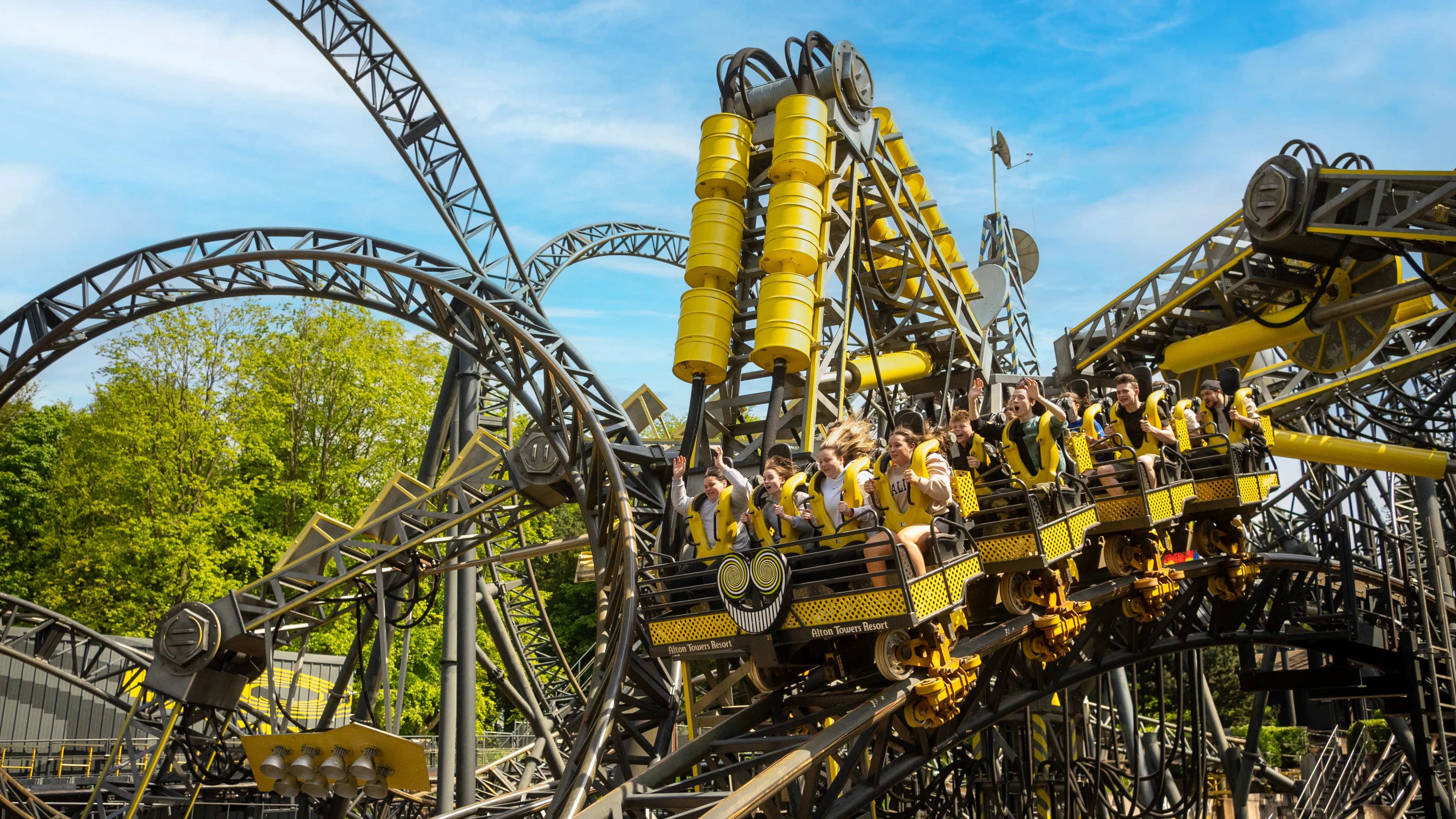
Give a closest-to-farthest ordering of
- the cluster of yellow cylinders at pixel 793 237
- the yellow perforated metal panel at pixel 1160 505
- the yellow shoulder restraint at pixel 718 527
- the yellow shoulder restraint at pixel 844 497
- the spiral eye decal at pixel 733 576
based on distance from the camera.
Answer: the spiral eye decal at pixel 733 576, the yellow shoulder restraint at pixel 844 497, the yellow shoulder restraint at pixel 718 527, the yellow perforated metal panel at pixel 1160 505, the cluster of yellow cylinders at pixel 793 237

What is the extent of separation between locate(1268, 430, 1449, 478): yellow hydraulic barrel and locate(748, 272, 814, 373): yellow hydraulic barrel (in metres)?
7.79

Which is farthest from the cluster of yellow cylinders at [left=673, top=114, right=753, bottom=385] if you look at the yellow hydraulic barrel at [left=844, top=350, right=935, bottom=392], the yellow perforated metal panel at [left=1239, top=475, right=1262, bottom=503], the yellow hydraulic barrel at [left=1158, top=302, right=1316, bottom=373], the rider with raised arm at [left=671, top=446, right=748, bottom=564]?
the yellow hydraulic barrel at [left=1158, top=302, right=1316, bottom=373]

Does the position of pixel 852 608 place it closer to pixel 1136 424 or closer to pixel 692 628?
pixel 692 628

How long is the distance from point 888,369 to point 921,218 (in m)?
2.16

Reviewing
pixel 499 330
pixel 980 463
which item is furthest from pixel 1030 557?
pixel 499 330

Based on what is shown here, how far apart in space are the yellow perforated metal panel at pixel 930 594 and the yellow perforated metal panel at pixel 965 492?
3.03 feet

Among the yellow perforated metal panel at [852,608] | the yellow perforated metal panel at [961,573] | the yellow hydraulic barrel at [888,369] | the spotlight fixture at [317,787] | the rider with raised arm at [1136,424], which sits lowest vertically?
the spotlight fixture at [317,787]

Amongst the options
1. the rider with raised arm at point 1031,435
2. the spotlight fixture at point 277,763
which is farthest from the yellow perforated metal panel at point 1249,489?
the spotlight fixture at point 277,763

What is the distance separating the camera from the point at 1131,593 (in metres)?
12.1

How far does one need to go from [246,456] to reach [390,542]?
12.5 metres

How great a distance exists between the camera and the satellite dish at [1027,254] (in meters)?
22.0

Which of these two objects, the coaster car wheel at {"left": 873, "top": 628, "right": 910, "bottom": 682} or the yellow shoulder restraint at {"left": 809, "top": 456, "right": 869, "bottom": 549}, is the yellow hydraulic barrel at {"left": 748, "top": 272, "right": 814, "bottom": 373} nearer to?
the yellow shoulder restraint at {"left": 809, "top": 456, "right": 869, "bottom": 549}

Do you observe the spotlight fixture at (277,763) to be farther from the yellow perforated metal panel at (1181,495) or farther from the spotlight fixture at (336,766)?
the yellow perforated metal panel at (1181,495)

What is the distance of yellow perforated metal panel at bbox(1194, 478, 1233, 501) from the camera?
12188 mm
